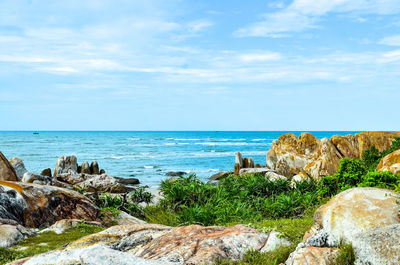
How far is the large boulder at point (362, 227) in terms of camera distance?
4500 millimetres

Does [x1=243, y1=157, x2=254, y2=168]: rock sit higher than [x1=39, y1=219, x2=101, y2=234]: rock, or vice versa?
[x1=39, y1=219, x2=101, y2=234]: rock

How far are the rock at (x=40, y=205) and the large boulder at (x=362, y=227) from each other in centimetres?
685

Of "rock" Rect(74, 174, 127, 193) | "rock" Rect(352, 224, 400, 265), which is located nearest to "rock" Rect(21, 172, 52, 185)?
"rock" Rect(74, 174, 127, 193)

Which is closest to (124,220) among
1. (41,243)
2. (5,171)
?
(41,243)

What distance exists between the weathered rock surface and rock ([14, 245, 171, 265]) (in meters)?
14.9

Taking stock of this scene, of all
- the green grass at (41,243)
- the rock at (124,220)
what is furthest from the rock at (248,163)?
the green grass at (41,243)

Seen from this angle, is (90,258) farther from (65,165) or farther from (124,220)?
(65,165)

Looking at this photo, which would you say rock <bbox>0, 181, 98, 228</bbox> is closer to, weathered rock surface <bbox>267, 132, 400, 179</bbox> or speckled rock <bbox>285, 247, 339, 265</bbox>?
speckled rock <bbox>285, 247, 339, 265</bbox>

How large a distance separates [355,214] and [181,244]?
261cm

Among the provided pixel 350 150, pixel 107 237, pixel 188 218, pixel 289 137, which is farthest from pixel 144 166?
pixel 107 237

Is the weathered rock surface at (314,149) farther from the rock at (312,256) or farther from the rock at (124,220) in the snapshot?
the rock at (312,256)

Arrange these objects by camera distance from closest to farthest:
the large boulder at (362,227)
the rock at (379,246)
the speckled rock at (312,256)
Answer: the rock at (379,246)
the large boulder at (362,227)
the speckled rock at (312,256)

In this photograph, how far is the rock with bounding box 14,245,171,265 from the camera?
448cm

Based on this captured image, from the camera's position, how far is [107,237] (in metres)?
5.85
